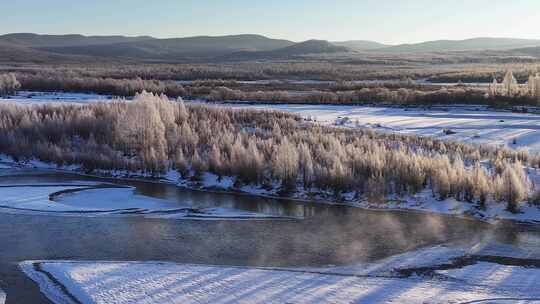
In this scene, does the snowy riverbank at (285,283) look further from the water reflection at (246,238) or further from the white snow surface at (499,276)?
the water reflection at (246,238)

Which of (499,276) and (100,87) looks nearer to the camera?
(499,276)

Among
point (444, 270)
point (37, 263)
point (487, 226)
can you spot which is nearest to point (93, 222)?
point (37, 263)

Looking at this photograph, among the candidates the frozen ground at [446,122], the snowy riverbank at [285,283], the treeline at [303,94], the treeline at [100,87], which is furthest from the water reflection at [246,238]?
the treeline at [100,87]

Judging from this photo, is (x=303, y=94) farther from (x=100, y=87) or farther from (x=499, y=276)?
(x=499, y=276)

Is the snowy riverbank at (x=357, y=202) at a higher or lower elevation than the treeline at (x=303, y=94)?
lower

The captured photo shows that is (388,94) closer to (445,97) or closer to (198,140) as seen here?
(445,97)

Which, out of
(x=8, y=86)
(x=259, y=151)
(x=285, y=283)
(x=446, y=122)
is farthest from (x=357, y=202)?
(x=8, y=86)
